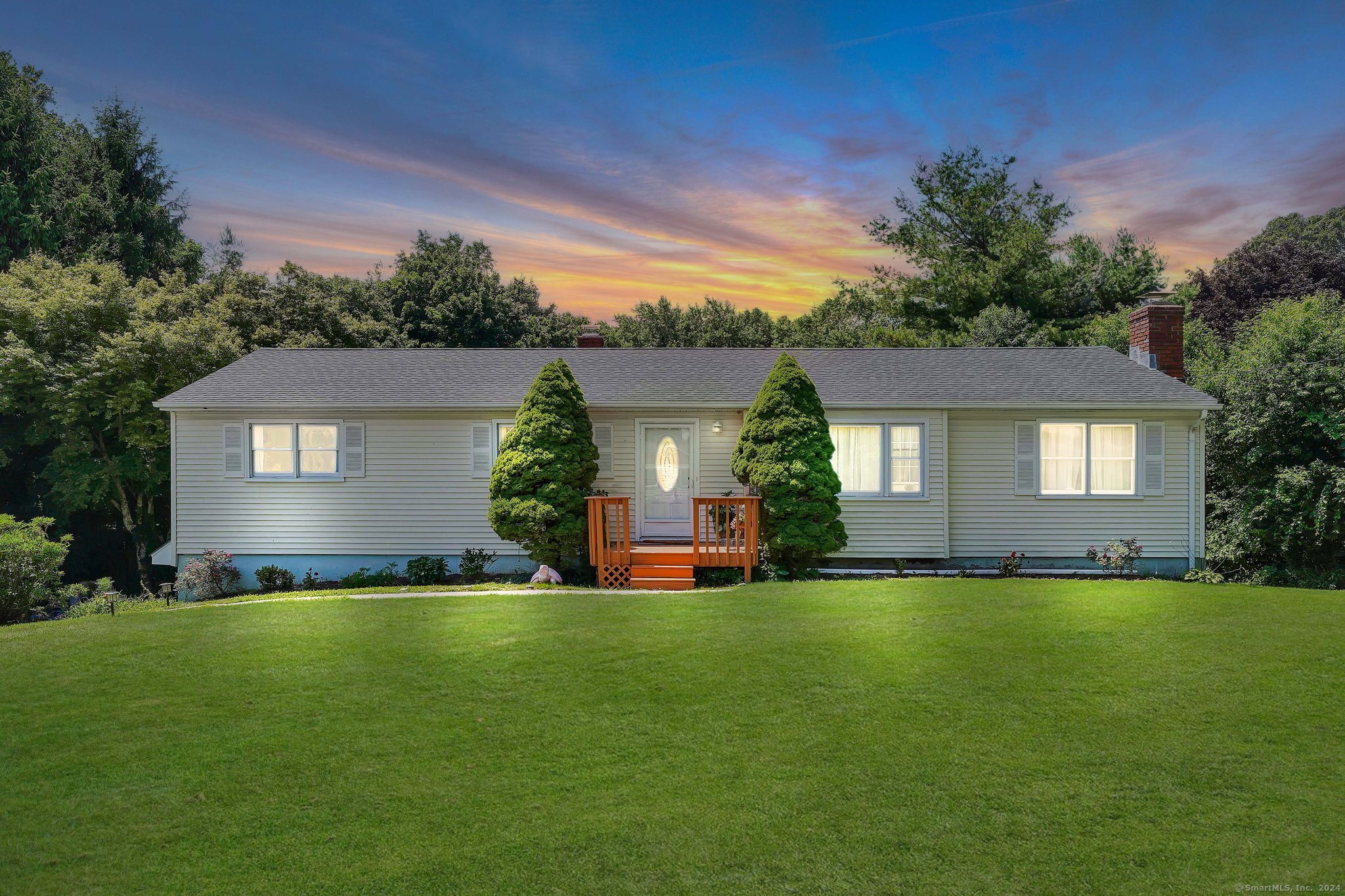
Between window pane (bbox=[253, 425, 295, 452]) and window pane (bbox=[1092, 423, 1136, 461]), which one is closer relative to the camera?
window pane (bbox=[1092, 423, 1136, 461])

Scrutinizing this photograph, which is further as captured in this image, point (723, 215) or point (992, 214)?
point (992, 214)

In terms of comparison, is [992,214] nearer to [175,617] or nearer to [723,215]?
[723,215]

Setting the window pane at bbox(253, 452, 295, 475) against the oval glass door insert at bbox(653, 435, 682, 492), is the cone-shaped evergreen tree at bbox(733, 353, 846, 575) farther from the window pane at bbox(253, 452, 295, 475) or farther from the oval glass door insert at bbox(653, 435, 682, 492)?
the window pane at bbox(253, 452, 295, 475)

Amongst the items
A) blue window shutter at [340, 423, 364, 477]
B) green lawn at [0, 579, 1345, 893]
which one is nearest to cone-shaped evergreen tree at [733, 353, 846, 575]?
green lawn at [0, 579, 1345, 893]

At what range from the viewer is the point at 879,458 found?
14.4 meters

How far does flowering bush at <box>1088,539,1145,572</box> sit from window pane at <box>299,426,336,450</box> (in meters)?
13.8

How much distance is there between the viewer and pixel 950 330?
3453cm

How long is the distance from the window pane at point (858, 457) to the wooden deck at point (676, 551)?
239cm

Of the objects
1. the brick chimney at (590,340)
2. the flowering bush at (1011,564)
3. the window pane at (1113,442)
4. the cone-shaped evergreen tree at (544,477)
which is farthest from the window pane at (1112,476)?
the brick chimney at (590,340)

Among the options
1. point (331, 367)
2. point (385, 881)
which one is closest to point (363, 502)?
point (331, 367)

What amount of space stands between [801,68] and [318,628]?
18.1m

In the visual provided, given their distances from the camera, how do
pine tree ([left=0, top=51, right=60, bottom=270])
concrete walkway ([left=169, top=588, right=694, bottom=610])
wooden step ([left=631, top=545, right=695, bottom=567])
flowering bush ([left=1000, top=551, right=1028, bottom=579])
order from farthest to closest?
pine tree ([left=0, top=51, right=60, bottom=270])
flowering bush ([left=1000, top=551, right=1028, bottom=579])
wooden step ([left=631, top=545, right=695, bottom=567])
concrete walkway ([left=169, top=588, right=694, bottom=610])

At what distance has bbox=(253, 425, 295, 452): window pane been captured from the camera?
14.9 m

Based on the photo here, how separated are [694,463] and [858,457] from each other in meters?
2.95
